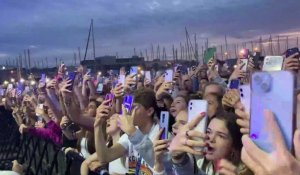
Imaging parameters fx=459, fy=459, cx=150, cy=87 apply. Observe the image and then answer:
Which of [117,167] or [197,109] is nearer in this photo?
[197,109]

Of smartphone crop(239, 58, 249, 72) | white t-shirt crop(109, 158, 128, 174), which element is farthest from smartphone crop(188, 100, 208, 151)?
smartphone crop(239, 58, 249, 72)

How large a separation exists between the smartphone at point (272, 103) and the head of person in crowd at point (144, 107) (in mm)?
2993

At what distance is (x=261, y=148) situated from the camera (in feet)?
5.17

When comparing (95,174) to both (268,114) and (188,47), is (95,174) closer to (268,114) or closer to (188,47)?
(268,114)

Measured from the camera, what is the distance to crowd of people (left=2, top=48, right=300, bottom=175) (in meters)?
1.61

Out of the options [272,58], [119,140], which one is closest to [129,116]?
[119,140]

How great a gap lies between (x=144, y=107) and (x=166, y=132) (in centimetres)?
168

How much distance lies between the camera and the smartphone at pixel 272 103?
152 centimetres

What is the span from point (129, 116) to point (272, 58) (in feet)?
8.03

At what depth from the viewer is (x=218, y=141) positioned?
10.5ft

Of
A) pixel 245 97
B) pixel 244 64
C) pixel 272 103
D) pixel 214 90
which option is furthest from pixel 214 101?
pixel 272 103

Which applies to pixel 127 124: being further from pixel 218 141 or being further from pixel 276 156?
pixel 276 156

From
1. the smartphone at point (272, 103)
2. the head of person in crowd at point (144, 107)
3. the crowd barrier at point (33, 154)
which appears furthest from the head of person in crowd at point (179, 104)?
the smartphone at point (272, 103)

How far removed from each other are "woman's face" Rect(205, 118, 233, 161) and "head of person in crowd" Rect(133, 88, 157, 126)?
53.8 inches
